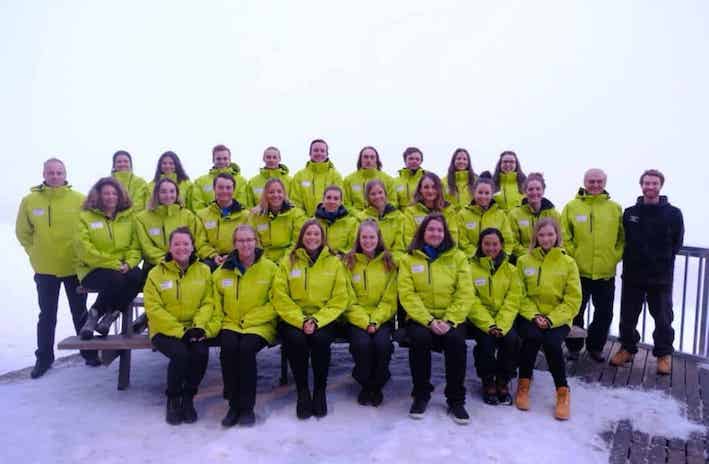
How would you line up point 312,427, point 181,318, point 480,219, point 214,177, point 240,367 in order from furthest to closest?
point 214,177 → point 480,219 → point 181,318 → point 240,367 → point 312,427

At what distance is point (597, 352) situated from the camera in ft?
19.8

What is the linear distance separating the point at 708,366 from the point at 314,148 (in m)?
4.96

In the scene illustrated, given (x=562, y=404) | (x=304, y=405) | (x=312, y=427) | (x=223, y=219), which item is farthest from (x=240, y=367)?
(x=562, y=404)

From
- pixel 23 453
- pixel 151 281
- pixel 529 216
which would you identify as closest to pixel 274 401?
pixel 151 281

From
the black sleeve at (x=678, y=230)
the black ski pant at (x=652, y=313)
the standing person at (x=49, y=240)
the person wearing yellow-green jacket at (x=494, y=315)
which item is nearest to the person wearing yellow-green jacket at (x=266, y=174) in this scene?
the standing person at (x=49, y=240)

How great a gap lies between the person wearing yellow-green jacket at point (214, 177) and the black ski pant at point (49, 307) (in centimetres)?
170

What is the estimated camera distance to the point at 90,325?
16.2ft

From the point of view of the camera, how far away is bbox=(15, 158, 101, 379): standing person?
5.75 metres

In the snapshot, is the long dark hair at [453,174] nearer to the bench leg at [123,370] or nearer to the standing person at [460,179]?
the standing person at [460,179]

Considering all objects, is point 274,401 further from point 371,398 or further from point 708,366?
point 708,366

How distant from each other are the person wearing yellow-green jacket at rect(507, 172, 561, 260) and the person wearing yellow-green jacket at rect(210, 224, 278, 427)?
264cm

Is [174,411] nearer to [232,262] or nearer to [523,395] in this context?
[232,262]

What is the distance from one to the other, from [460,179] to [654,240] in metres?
2.17

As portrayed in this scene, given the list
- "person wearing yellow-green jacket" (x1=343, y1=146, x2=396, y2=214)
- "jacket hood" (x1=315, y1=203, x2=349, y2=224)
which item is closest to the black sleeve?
"person wearing yellow-green jacket" (x1=343, y1=146, x2=396, y2=214)
